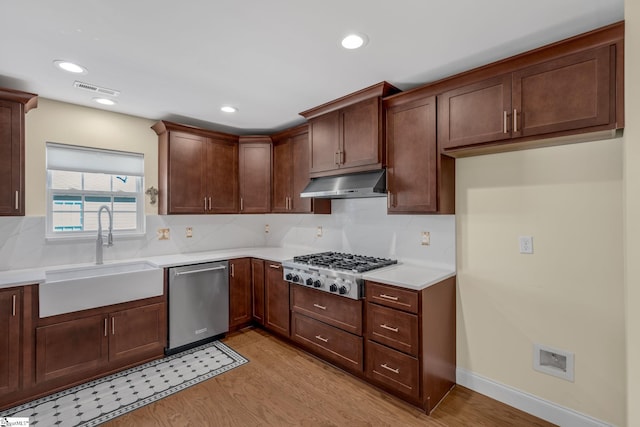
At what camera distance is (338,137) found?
2.97m

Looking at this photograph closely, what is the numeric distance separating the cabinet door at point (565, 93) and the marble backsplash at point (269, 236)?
0.99 m

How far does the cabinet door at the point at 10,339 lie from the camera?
2.18 m

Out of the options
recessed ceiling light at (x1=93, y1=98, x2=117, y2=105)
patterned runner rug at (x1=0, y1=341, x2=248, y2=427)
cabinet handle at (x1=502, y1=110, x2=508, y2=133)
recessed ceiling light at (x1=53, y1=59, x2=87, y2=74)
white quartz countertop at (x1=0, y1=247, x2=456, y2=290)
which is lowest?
patterned runner rug at (x1=0, y1=341, x2=248, y2=427)

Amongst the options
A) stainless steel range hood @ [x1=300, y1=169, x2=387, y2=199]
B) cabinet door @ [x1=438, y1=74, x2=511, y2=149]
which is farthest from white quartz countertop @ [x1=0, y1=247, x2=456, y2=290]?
cabinet door @ [x1=438, y1=74, x2=511, y2=149]

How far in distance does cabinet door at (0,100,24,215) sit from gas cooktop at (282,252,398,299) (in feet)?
7.67

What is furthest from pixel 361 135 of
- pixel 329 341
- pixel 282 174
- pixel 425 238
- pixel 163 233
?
pixel 163 233

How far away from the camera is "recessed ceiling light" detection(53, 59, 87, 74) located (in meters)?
2.14

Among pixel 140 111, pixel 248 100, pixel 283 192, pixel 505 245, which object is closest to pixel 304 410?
pixel 505 245

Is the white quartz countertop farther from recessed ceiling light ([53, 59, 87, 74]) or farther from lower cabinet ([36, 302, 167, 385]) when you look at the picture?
recessed ceiling light ([53, 59, 87, 74])

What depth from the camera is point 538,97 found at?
1883 mm

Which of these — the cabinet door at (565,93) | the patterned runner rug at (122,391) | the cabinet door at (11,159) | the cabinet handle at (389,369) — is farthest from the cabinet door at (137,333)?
the cabinet door at (565,93)

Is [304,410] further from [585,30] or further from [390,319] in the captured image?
[585,30]

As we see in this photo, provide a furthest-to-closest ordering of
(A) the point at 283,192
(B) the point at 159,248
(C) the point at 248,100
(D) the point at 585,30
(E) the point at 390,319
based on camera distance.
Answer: (A) the point at 283,192 → (B) the point at 159,248 → (C) the point at 248,100 → (E) the point at 390,319 → (D) the point at 585,30

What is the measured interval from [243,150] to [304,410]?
3.00 meters
